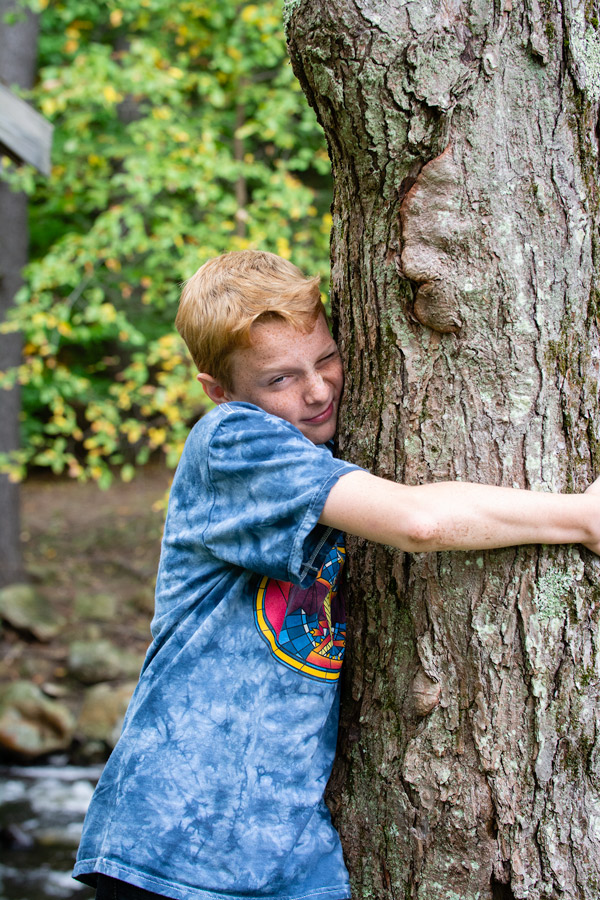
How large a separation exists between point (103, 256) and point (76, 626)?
4183 mm

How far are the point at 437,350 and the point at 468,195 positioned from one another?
1.03 ft

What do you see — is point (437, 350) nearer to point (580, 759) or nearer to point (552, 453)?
point (552, 453)

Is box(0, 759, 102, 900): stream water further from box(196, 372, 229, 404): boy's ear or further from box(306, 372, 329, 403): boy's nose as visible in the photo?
box(306, 372, 329, 403): boy's nose

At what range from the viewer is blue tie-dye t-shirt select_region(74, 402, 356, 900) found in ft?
5.44

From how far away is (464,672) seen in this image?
1654mm

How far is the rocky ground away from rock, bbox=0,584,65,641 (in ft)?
0.03

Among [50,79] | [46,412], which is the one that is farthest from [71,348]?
[50,79]

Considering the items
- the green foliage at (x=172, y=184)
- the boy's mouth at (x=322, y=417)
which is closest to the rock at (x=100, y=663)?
the green foliage at (x=172, y=184)

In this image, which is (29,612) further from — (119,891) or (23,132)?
(119,891)

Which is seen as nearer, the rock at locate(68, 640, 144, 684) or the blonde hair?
the blonde hair

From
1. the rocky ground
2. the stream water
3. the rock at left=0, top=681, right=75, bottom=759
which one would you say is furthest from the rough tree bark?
the rock at left=0, top=681, right=75, bottom=759

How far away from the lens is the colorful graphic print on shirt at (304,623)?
68.4 inches

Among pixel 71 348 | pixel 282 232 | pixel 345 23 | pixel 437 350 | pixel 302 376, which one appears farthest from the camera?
pixel 71 348

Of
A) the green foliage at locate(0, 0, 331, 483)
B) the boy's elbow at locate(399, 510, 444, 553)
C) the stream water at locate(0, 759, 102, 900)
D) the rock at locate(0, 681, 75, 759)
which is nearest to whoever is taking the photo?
the boy's elbow at locate(399, 510, 444, 553)
